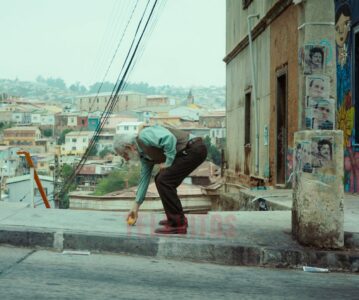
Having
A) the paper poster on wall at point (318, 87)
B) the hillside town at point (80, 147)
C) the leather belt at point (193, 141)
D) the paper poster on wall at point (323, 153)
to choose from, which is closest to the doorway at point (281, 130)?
the hillside town at point (80, 147)

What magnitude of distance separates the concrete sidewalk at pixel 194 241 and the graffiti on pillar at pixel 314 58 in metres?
1.81

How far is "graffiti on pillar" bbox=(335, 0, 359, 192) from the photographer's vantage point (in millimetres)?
10758

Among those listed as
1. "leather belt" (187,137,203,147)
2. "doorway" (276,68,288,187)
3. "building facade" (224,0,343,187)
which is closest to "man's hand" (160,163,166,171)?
"leather belt" (187,137,203,147)

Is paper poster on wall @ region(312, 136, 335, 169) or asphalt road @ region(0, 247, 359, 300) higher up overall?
paper poster on wall @ region(312, 136, 335, 169)

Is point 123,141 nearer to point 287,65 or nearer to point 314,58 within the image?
point 314,58

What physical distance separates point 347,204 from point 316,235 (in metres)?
3.46

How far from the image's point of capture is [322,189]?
6215 mm

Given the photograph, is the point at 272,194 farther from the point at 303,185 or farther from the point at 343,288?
the point at 343,288

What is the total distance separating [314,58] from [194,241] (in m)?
2.31

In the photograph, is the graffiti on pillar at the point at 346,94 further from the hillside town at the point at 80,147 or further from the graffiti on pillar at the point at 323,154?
the graffiti on pillar at the point at 323,154

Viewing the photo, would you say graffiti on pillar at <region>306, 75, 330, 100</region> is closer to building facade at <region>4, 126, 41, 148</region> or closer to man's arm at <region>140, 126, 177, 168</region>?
man's arm at <region>140, 126, 177, 168</region>

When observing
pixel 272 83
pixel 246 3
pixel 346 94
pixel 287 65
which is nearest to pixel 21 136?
pixel 246 3

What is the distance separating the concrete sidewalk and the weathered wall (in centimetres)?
589

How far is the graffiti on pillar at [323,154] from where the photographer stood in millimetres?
6242
